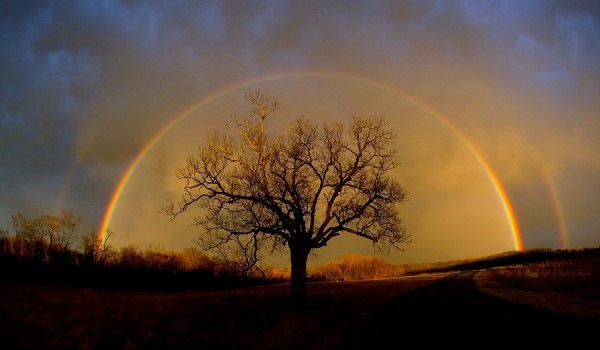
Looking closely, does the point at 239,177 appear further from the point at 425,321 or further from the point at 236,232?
the point at 425,321

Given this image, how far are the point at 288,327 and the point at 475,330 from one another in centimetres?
744

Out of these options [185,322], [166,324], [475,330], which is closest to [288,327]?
[185,322]

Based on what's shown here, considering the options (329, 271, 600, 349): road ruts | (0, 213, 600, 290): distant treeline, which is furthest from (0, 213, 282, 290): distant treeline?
(329, 271, 600, 349): road ruts

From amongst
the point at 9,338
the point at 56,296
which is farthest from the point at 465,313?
the point at 56,296

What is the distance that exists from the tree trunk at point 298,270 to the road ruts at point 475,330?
9.31 m

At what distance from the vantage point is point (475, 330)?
14609mm

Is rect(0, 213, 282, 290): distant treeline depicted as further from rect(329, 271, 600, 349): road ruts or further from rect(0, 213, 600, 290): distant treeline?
rect(329, 271, 600, 349): road ruts

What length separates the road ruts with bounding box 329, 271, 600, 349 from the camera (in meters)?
12.1

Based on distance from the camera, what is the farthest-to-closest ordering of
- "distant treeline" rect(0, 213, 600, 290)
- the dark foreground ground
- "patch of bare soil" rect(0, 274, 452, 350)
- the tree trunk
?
"distant treeline" rect(0, 213, 600, 290)
the tree trunk
"patch of bare soil" rect(0, 274, 452, 350)
the dark foreground ground

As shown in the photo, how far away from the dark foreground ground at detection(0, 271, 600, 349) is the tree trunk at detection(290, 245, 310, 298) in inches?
87.0

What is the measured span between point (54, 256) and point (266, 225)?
37879mm

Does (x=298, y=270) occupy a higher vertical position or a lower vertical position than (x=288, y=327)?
higher

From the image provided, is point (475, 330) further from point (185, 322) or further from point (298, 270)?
point (298, 270)

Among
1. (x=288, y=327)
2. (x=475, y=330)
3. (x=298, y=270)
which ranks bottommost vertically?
(x=288, y=327)
